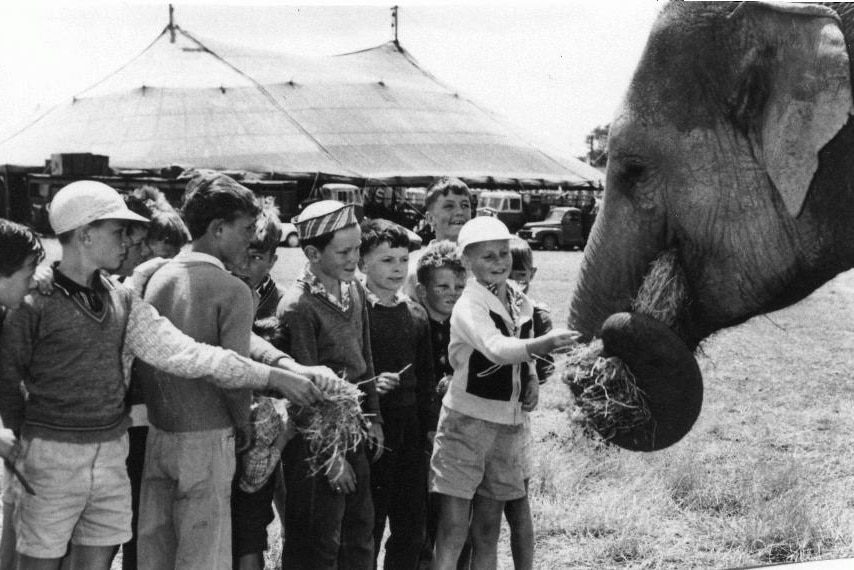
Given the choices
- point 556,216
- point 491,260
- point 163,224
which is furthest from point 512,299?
point 556,216

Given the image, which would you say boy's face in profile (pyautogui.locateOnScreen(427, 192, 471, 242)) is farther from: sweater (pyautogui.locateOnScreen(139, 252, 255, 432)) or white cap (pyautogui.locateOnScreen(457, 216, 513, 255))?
sweater (pyautogui.locateOnScreen(139, 252, 255, 432))

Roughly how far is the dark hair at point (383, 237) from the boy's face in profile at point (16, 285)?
1.48 m

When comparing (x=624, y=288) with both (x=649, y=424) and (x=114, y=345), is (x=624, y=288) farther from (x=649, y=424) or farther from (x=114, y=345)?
(x=114, y=345)

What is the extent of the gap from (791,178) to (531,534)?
1766 millimetres

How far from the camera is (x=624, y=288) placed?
3.92 meters

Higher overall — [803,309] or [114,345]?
[114,345]

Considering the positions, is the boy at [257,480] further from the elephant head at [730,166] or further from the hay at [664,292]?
the hay at [664,292]

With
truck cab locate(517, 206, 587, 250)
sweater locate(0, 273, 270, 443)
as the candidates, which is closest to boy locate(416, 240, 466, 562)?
sweater locate(0, 273, 270, 443)

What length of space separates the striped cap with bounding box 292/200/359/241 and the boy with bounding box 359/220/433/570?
34 centimetres

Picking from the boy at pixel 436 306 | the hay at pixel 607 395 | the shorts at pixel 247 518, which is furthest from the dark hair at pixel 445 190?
the shorts at pixel 247 518

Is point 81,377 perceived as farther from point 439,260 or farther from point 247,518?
point 439,260

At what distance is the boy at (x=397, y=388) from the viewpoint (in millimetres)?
3971

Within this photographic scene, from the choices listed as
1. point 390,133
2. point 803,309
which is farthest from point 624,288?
point 390,133

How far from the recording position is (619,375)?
3.65 metres
